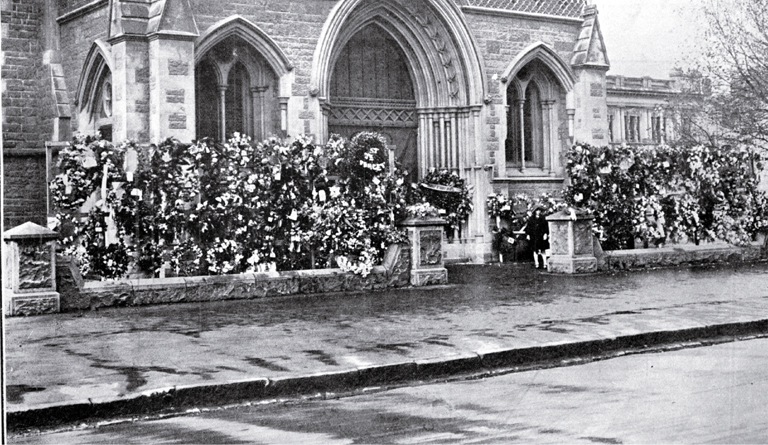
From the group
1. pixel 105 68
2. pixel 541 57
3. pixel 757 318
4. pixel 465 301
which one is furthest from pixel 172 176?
pixel 541 57

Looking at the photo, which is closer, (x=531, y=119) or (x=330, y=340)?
(x=330, y=340)

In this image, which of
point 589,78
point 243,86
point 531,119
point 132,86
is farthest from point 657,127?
point 132,86

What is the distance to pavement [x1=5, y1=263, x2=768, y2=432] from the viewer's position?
752 cm

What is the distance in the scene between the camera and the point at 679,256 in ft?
61.3

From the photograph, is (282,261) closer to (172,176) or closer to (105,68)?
(172,176)

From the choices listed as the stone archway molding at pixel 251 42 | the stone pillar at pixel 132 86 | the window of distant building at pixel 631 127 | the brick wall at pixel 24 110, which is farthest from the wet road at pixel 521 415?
the window of distant building at pixel 631 127

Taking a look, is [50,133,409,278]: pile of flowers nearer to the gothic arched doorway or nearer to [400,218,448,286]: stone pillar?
[400,218,448,286]: stone pillar

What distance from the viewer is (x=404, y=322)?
36.5 ft

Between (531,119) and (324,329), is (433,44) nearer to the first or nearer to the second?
(531,119)

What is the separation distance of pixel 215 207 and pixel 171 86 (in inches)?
175

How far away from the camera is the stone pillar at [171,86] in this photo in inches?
687

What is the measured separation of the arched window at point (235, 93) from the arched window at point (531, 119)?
5937 mm

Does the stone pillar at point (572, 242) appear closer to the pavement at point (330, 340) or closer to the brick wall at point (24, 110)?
the pavement at point (330, 340)

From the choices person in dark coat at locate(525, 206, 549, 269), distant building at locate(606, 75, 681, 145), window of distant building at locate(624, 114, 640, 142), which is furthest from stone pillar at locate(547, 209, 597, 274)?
window of distant building at locate(624, 114, 640, 142)
